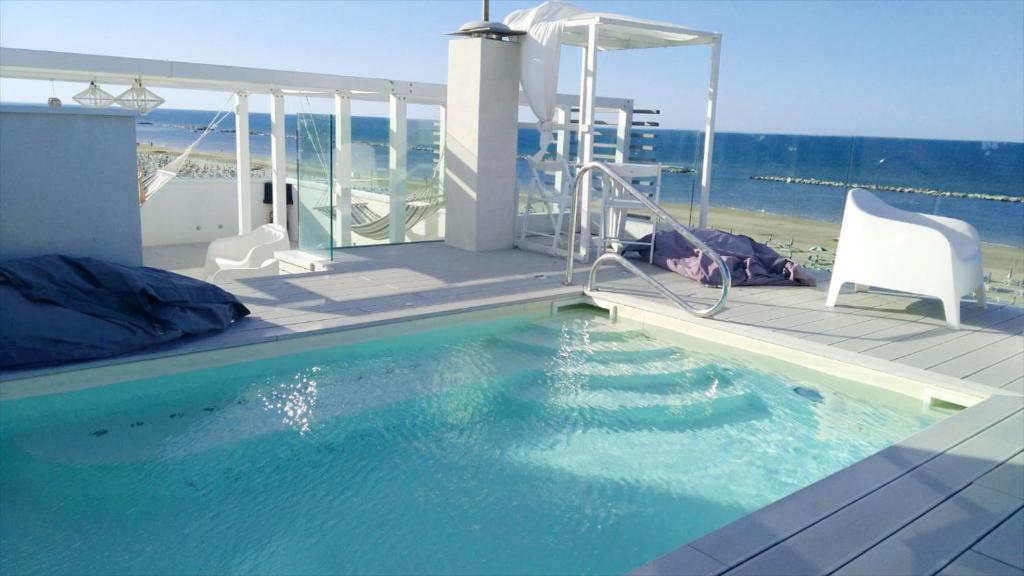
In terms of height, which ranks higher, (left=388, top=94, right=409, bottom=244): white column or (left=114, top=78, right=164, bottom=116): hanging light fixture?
(left=114, top=78, right=164, bottom=116): hanging light fixture

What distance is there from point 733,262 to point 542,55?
2473 mm

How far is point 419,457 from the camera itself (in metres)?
3.10

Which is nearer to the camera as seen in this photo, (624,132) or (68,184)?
(68,184)

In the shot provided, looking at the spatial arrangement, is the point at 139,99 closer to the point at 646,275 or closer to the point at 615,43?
the point at 615,43

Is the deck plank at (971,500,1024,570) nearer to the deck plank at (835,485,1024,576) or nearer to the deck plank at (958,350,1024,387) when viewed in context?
the deck plank at (835,485,1024,576)

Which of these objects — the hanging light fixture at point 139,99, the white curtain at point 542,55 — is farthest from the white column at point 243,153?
the white curtain at point 542,55

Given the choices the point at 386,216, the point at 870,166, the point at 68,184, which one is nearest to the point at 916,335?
the point at 870,166

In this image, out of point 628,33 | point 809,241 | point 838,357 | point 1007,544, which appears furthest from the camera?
point 809,241

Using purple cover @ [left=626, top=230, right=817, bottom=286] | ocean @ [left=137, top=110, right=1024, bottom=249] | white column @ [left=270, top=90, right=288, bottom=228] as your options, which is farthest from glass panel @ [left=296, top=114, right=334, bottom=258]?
white column @ [left=270, top=90, right=288, bottom=228]

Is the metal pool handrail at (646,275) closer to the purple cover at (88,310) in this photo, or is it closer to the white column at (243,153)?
the purple cover at (88,310)

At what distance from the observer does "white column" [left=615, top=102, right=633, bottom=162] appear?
844cm

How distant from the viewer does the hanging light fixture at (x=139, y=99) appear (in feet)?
29.3

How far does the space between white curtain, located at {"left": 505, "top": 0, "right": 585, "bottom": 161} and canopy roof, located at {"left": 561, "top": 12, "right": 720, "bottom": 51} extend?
161 millimetres

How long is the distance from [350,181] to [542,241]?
1.97 m
